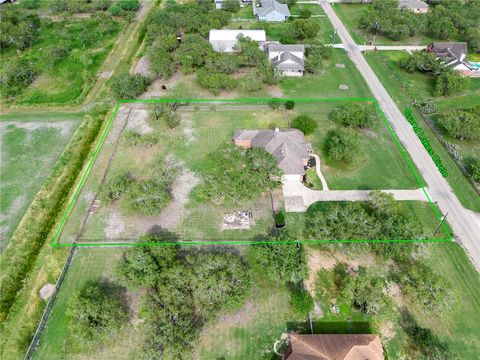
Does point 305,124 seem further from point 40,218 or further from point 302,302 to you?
point 40,218

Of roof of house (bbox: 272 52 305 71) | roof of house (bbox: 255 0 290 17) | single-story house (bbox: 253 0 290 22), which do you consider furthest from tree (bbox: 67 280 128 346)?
roof of house (bbox: 255 0 290 17)

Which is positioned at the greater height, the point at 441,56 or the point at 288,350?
the point at 441,56

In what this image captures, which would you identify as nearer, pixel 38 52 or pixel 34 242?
pixel 34 242

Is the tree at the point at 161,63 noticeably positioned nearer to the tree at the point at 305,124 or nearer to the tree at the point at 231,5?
the tree at the point at 305,124

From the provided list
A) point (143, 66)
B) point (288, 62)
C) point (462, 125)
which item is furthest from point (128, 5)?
point (462, 125)

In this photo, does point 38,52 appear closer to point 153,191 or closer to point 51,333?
point 153,191

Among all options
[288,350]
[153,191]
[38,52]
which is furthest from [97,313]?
[38,52]
